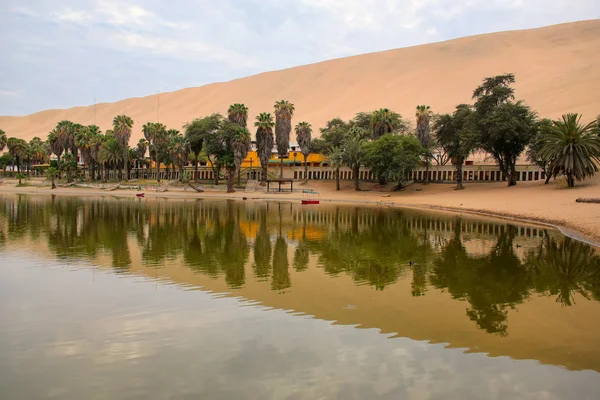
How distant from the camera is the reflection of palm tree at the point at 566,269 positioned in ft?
46.4

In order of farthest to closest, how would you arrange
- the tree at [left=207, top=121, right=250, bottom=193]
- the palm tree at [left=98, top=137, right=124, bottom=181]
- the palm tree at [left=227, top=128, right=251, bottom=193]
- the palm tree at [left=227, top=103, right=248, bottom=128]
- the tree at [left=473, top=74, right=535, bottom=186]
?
the palm tree at [left=98, top=137, right=124, bottom=181] → the palm tree at [left=227, top=103, right=248, bottom=128] → the tree at [left=207, top=121, right=250, bottom=193] → the palm tree at [left=227, top=128, right=251, bottom=193] → the tree at [left=473, top=74, right=535, bottom=186]

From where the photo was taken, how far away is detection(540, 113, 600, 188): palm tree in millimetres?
45219

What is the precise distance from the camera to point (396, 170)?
63406 millimetres

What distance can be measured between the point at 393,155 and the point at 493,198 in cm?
1675

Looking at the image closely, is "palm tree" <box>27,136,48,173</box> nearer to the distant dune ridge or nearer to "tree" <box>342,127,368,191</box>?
the distant dune ridge

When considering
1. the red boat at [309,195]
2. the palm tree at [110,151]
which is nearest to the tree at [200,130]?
the palm tree at [110,151]

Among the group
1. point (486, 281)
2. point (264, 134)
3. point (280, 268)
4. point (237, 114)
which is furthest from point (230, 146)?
point (486, 281)

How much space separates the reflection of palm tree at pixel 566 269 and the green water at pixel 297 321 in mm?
71

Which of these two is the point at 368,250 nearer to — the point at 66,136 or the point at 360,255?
the point at 360,255

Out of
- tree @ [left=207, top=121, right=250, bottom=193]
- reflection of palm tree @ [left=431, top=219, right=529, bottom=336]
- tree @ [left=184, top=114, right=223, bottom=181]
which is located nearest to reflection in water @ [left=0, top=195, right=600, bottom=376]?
reflection of palm tree @ [left=431, top=219, right=529, bottom=336]

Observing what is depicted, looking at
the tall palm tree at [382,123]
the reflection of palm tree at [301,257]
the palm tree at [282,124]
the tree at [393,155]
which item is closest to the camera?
the reflection of palm tree at [301,257]

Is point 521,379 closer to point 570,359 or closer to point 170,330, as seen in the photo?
point 570,359

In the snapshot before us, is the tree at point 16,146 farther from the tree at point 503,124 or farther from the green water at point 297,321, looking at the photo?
the green water at point 297,321

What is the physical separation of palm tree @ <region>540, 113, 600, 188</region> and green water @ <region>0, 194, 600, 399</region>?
26.8m
